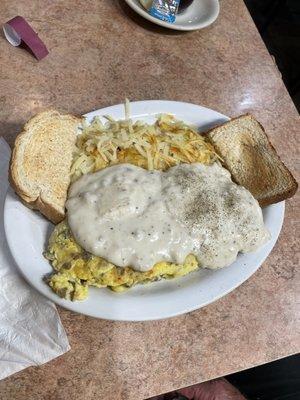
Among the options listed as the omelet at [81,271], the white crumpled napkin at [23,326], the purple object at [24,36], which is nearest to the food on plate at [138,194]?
the omelet at [81,271]

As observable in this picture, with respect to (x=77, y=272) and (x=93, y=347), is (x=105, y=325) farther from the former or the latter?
(x=77, y=272)

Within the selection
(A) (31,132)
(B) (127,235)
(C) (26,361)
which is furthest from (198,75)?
(C) (26,361)

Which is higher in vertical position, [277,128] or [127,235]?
[127,235]

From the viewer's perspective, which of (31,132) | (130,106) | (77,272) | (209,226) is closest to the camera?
(77,272)

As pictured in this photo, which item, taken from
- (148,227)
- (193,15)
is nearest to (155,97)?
(193,15)

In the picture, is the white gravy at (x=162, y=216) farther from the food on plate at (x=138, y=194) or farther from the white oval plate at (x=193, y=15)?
the white oval plate at (x=193, y=15)

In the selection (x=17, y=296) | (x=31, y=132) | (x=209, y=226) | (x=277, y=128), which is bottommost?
(x=277, y=128)

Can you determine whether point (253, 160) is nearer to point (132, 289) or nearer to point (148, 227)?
point (148, 227)
